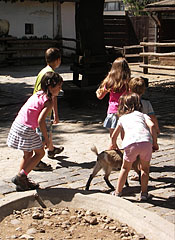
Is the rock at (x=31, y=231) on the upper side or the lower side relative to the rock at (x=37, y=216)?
lower

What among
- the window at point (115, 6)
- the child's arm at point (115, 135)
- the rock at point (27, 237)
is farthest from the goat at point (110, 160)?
the window at point (115, 6)

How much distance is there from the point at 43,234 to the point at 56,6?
831 inches

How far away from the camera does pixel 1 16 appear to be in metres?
22.6

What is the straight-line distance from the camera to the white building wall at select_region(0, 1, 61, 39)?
75.0 ft

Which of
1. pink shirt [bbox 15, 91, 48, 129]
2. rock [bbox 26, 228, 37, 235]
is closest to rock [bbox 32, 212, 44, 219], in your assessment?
rock [bbox 26, 228, 37, 235]

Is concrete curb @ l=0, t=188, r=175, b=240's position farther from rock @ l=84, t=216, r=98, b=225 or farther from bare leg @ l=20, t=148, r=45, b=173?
bare leg @ l=20, t=148, r=45, b=173

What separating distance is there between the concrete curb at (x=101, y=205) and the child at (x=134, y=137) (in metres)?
0.37

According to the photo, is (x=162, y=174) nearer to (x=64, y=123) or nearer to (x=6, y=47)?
(x=64, y=123)

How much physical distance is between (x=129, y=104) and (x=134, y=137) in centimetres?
40

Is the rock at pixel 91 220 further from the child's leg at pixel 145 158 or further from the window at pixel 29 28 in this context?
the window at pixel 29 28

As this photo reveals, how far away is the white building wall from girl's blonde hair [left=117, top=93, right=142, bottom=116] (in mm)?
18774

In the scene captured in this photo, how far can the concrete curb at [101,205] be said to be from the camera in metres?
3.96

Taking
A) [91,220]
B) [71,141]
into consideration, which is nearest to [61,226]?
[91,220]

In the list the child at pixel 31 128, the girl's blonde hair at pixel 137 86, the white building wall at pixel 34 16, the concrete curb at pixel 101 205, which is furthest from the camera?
the white building wall at pixel 34 16
